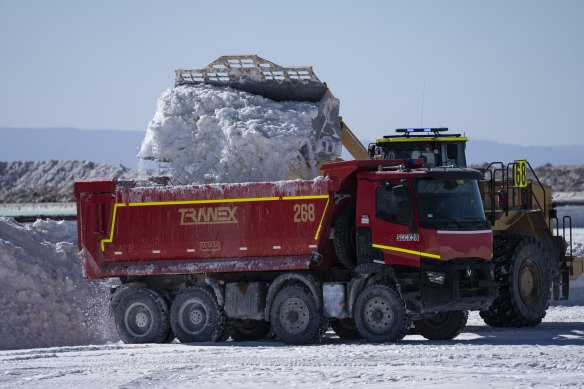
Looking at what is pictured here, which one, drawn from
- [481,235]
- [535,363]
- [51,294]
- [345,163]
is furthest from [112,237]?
[535,363]

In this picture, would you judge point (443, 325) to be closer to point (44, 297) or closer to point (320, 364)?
point (320, 364)

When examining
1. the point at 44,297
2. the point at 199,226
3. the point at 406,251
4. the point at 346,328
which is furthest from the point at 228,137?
the point at 44,297

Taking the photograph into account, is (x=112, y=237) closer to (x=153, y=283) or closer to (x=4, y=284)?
(x=153, y=283)

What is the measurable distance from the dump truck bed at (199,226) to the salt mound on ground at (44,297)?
5.49 ft

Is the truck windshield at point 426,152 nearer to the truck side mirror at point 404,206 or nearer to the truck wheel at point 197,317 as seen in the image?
the truck side mirror at point 404,206

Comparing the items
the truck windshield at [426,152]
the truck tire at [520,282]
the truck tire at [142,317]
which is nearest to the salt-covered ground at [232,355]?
the truck tire at [520,282]

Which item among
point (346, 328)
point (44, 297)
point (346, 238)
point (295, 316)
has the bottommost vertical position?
point (346, 328)

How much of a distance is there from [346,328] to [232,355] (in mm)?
3834

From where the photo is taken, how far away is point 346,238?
2006cm

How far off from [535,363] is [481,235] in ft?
12.7

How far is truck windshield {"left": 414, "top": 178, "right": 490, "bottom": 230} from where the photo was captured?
754 inches

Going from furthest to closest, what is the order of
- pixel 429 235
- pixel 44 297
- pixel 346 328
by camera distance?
pixel 44 297, pixel 346 328, pixel 429 235

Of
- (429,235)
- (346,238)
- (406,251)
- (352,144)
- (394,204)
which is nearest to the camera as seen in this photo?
(429,235)

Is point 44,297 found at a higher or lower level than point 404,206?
lower
